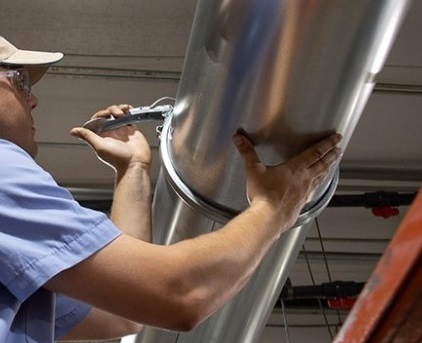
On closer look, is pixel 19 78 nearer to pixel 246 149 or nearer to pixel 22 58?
pixel 22 58

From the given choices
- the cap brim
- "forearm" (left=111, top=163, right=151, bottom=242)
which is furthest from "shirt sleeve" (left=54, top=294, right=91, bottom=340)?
the cap brim

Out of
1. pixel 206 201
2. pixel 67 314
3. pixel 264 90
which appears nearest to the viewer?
pixel 264 90

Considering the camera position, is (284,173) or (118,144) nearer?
(284,173)

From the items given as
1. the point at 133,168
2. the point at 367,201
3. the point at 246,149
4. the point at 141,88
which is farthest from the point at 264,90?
the point at 367,201

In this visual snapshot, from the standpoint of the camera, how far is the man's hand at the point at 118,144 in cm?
119

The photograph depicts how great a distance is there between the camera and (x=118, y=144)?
1.21 metres

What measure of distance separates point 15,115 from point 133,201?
0.25 m

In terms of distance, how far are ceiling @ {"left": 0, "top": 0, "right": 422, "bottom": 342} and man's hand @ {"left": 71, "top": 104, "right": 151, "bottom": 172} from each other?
1.68 ft

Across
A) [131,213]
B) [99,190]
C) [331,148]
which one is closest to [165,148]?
[131,213]

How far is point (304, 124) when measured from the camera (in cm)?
87

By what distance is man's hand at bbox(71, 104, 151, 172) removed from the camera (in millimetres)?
1192

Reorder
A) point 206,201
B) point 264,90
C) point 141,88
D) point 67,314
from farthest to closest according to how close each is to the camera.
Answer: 1. point 141,88
2. point 67,314
3. point 206,201
4. point 264,90

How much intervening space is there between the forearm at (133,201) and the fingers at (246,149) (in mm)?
307

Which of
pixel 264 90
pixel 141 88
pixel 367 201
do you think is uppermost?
pixel 264 90
